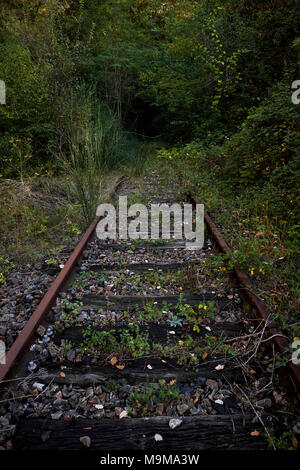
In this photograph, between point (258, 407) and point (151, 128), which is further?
point (151, 128)

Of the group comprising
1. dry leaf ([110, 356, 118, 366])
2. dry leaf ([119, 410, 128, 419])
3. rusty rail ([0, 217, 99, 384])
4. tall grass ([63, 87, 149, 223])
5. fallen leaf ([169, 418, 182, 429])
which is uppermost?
tall grass ([63, 87, 149, 223])

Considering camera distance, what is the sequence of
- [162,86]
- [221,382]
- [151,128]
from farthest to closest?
[151,128] < [162,86] < [221,382]

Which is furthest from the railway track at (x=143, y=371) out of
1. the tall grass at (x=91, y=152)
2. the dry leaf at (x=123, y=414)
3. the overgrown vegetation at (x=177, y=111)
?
the tall grass at (x=91, y=152)

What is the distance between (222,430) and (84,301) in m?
1.63

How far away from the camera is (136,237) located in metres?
4.52

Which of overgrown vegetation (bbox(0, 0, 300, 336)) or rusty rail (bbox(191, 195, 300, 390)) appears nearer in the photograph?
rusty rail (bbox(191, 195, 300, 390))

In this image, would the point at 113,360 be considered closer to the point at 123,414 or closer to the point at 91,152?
the point at 123,414

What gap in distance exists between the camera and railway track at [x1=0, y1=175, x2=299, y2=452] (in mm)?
1754

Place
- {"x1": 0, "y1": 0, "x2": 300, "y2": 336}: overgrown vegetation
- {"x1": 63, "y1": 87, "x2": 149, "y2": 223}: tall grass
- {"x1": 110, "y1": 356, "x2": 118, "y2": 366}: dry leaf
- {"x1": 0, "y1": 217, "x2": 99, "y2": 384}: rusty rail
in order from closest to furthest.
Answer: {"x1": 0, "y1": 217, "x2": 99, "y2": 384}: rusty rail, {"x1": 110, "y1": 356, "x2": 118, "y2": 366}: dry leaf, {"x1": 0, "y1": 0, "x2": 300, "y2": 336}: overgrown vegetation, {"x1": 63, "y1": 87, "x2": 149, "y2": 223}: tall grass

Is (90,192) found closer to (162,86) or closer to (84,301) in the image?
(84,301)

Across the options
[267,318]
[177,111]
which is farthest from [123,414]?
[177,111]

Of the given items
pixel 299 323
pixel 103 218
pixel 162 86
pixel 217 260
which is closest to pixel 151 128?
pixel 162 86

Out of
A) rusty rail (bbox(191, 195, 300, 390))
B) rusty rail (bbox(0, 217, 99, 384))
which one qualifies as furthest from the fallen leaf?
rusty rail (bbox(0, 217, 99, 384))

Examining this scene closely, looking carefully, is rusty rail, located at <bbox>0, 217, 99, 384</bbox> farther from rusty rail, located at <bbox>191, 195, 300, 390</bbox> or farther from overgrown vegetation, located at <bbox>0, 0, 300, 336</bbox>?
rusty rail, located at <bbox>191, 195, 300, 390</bbox>
